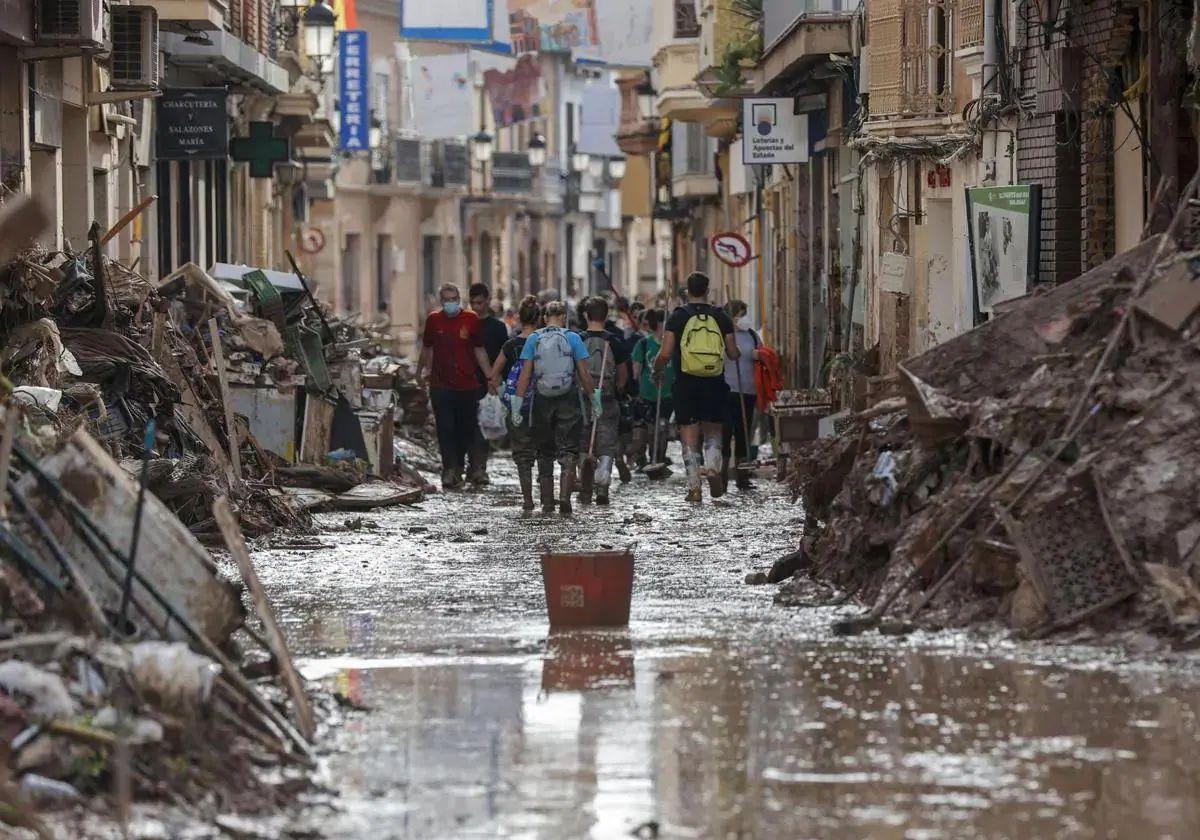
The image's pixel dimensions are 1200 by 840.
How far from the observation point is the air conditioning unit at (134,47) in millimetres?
24500

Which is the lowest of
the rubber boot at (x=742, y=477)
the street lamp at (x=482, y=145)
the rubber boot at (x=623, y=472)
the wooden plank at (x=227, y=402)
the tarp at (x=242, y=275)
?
the rubber boot at (x=623, y=472)

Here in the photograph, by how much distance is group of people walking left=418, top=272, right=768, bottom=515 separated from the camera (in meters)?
18.8

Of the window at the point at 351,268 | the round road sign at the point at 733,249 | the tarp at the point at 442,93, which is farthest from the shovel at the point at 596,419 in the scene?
the window at the point at 351,268

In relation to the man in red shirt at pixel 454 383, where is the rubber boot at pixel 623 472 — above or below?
below

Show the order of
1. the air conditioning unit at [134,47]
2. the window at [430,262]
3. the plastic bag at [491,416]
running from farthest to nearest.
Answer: the window at [430,262]
the air conditioning unit at [134,47]
the plastic bag at [491,416]

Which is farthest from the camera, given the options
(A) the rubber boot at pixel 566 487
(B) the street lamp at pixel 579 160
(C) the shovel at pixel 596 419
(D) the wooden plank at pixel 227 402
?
(B) the street lamp at pixel 579 160

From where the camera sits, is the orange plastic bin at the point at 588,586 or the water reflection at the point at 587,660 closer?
the water reflection at the point at 587,660

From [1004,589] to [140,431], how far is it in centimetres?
700

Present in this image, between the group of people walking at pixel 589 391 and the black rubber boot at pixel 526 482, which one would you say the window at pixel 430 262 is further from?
the black rubber boot at pixel 526 482

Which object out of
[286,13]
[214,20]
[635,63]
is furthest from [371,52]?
[214,20]

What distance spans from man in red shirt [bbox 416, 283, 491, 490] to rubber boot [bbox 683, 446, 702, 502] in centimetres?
263

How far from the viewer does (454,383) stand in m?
22.0

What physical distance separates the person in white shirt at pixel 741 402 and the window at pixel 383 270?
147ft

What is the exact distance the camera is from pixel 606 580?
11250mm
